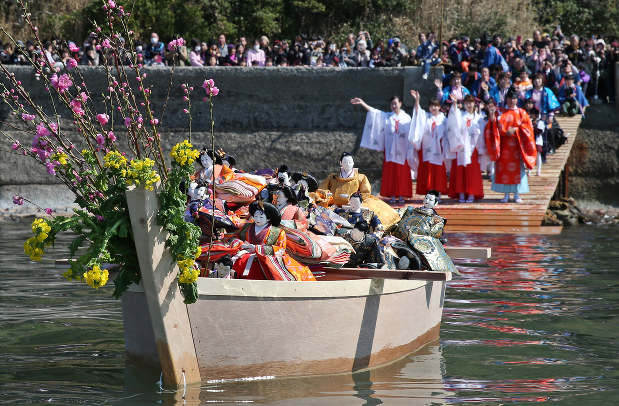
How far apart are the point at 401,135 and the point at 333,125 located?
1.87 m

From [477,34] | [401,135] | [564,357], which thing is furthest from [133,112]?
[477,34]

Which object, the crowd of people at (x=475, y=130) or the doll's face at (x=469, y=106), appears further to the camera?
the doll's face at (x=469, y=106)

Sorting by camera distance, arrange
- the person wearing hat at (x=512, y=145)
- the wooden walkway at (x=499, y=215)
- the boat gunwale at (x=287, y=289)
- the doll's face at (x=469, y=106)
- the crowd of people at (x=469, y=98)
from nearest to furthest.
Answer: the boat gunwale at (x=287, y=289) < the wooden walkway at (x=499, y=215) < the person wearing hat at (x=512, y=145) < the crowd of people at (x=469, y=98) < the doll's face at (x=469, y=106)

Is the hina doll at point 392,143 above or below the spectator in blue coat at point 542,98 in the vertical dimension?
below

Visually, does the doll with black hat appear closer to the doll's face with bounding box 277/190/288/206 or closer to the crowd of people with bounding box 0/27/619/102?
the doll's face with bounding box 277/190/288/206

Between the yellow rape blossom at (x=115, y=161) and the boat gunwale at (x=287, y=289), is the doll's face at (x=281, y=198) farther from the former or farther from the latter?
the yellow rape blossom at (x=115, y=161)

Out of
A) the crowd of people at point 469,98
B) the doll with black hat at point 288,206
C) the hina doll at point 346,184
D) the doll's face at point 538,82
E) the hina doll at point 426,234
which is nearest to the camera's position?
the doll with black hat at point 288,206

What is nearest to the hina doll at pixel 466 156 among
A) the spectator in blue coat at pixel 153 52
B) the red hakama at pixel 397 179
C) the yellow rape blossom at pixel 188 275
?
the red hakama at pixel 397 179

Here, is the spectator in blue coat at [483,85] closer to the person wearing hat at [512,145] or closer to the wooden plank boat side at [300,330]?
the person wearing hat at [512,145]

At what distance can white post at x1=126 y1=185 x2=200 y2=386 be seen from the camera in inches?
215

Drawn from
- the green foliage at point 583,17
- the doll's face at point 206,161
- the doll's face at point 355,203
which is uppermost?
the green foliage at point 583,17

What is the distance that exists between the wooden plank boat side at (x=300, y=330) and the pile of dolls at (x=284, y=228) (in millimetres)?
325

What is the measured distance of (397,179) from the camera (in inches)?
607

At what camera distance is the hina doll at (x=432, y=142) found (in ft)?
49.6
